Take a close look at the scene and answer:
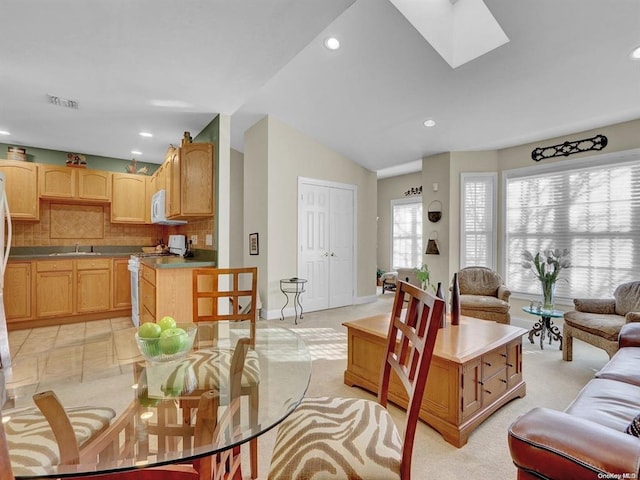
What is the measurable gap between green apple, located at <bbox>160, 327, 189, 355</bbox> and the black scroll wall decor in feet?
16.6

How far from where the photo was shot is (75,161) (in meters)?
4.62

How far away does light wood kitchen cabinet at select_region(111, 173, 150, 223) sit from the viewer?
15.9 feet

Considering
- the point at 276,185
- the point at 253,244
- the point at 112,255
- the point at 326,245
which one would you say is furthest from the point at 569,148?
the point at 112,255

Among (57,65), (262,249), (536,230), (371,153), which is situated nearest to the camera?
(57,65)

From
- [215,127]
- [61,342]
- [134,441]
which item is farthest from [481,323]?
[61,342]

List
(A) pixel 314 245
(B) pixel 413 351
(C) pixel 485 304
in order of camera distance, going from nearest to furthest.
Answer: (B) pixel 413 351
(C) pixel 485 304
(A) pixel 314 245

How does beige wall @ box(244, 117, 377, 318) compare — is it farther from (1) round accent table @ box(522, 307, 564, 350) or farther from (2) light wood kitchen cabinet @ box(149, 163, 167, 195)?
(1) round accent table @ box(522, 307, 564, 350)

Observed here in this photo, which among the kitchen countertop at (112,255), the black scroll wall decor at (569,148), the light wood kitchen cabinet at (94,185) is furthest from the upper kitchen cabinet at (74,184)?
the black scroll wall decor at (569,148)

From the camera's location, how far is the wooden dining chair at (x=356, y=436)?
39.6 inches

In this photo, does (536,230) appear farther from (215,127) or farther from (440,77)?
(215,127)

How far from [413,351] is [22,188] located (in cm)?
542

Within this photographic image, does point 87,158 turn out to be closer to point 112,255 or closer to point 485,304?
point 112,255

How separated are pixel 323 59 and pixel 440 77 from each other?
1.29 metres

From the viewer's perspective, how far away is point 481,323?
262 cm
